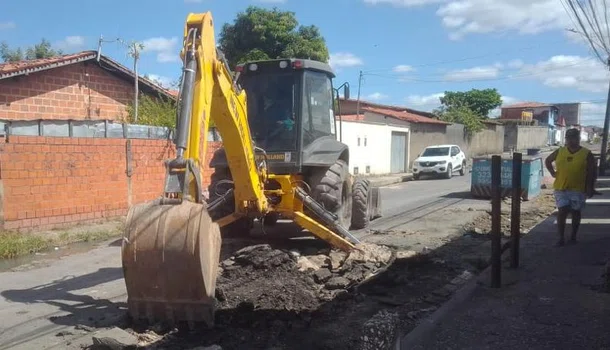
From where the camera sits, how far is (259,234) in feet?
34.6

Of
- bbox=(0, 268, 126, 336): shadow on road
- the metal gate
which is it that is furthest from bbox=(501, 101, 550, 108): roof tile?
bbox=(0, 268, 126, 336): shadow on road

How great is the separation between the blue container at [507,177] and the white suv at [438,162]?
10259 mm

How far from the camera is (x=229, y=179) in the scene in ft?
30.1

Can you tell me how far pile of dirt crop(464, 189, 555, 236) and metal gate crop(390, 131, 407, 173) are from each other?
15066mm

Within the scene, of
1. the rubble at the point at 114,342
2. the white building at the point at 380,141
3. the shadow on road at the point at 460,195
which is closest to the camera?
the rubble at the point at 114,342

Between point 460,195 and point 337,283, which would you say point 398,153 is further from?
point 337,283

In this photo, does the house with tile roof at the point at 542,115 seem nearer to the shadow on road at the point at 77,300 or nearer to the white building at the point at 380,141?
the white building at the point at 380,141

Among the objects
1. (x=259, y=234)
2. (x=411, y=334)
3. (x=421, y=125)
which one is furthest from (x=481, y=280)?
(x=421, y=125)

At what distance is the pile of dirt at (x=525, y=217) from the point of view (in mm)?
11475

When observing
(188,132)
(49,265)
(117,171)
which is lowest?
(49,265)

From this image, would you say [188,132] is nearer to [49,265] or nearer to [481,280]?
[481,280]

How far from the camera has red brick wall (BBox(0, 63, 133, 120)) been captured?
14.2m

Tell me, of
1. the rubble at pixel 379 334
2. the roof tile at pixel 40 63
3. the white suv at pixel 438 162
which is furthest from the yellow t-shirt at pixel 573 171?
the white suv at pixel 438 162

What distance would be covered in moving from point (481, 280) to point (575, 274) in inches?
43.8
